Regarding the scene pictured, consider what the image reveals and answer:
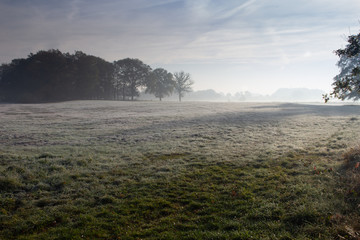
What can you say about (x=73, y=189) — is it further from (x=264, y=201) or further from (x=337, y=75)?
(x=337, y=75)

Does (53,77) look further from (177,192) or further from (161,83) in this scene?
(177,192)

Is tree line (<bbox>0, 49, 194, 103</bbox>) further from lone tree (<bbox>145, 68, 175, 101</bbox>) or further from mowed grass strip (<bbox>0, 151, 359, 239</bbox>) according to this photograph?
mowed grass strip (<bbox>0, 151, 359, 239</bbox>)

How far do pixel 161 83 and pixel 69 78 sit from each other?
44.5 m

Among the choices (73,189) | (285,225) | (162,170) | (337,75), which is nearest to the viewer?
(285,225)

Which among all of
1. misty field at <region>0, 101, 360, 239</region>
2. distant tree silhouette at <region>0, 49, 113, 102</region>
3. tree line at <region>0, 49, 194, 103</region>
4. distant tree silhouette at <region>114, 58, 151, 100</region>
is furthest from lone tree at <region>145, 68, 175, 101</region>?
misty field at <region>0, 101, 360, 239</region>

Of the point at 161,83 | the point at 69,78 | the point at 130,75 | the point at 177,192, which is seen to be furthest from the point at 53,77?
the point at 177,192

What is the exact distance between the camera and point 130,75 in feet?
303

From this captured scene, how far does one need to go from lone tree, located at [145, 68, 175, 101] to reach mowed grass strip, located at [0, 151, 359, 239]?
92535 mm

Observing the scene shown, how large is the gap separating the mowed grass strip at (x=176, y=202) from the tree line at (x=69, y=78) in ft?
227

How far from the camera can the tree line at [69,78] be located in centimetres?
7031

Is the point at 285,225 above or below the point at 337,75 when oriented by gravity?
below

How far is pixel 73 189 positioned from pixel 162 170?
14.1 feet

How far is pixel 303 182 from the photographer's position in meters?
9.38

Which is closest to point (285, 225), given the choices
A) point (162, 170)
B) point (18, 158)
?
point (162, 170)
